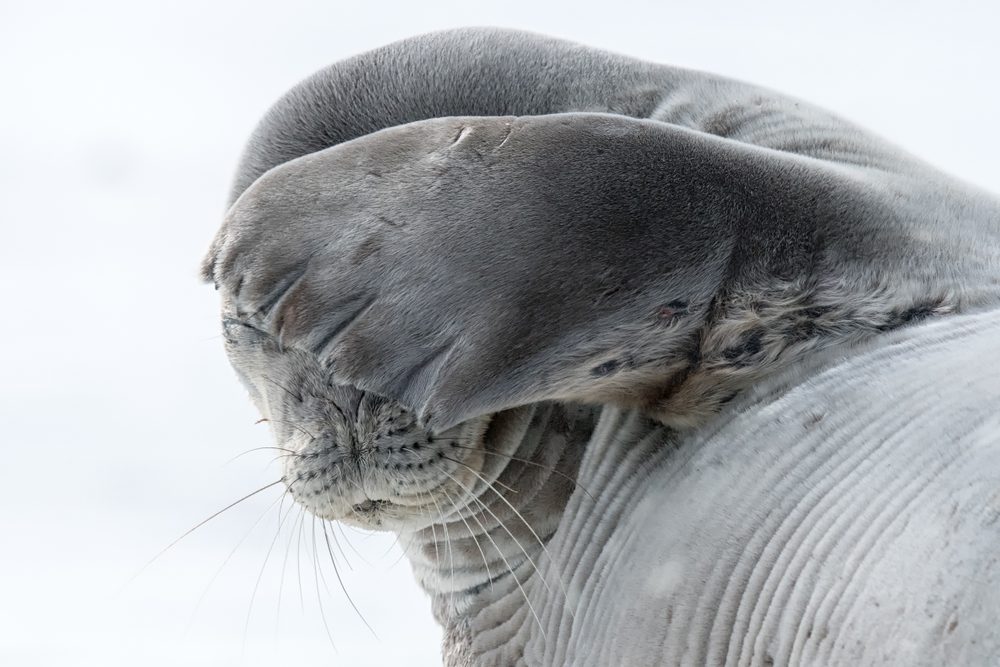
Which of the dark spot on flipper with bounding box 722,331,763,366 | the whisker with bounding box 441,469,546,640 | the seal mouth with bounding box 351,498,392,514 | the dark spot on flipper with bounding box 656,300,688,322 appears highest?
the dark spot on flipper with bounding box 656,300,688,322

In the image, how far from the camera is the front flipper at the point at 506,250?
3.43 ft

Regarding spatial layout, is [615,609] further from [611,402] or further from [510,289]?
[510,289]

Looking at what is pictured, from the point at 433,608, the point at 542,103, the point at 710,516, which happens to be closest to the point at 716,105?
the point at 542,103

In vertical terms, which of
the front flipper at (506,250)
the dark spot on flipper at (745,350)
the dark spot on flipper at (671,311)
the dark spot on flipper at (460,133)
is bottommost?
the dark spot on flipper at (745,350)

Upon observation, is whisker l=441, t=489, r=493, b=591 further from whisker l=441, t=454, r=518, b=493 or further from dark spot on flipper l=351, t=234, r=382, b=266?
dark spot on flipper l=351, t=234, r=382, b=266

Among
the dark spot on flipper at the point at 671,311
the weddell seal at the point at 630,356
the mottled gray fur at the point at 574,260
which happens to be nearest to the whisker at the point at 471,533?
the weddell seal at the point at 630,356

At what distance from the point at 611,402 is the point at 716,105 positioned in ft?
1.28

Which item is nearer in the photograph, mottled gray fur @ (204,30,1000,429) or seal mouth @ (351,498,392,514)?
mottled gray fur @ (204,30,1000,429)

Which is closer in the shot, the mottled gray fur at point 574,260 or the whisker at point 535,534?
the mottled gray fur at point 574,260

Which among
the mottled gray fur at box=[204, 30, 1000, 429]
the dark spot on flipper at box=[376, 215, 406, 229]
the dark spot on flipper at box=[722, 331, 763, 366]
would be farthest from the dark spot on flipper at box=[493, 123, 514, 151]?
the dark spot on flipper at box=[722, 331, 763, 366]

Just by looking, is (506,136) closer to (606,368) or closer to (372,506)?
(606,368)

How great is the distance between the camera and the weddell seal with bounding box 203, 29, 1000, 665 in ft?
3.42

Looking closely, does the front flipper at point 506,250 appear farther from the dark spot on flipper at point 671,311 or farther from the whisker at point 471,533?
the whisker at point 471,533

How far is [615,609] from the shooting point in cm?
118
